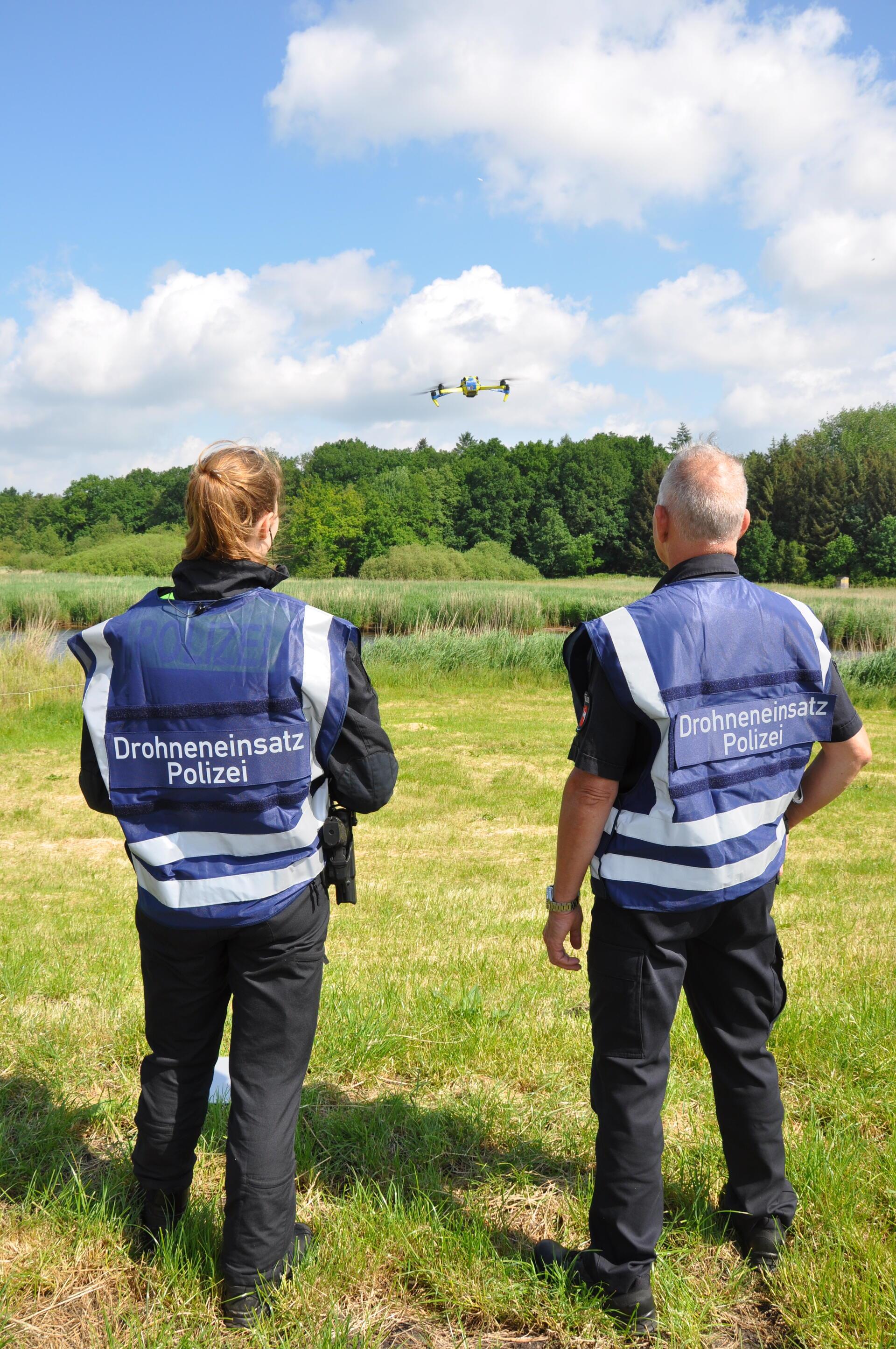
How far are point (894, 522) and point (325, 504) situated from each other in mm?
41027

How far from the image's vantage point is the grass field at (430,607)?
72.5 feet

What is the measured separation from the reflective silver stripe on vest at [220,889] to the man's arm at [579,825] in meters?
0.64

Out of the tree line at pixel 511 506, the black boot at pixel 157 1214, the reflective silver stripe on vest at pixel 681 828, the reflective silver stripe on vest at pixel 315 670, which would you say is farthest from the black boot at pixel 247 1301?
the tree line at pixel 511 506

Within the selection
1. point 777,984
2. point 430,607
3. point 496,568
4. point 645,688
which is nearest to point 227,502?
point 645,688

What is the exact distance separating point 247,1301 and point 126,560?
53.2 metres

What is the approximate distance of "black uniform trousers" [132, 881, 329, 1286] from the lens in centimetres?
206

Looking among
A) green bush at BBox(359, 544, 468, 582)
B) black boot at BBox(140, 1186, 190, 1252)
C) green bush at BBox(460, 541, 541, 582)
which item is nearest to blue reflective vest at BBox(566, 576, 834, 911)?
black boot at BBox(140, 1186, 190, 1252)

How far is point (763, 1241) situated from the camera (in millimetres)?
2217

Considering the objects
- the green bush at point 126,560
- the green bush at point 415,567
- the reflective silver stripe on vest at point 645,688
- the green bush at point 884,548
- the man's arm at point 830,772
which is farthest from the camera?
the green bush at point 884,548

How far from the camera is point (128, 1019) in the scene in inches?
135

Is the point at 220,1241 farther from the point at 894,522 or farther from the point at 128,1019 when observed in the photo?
the point at 894,522

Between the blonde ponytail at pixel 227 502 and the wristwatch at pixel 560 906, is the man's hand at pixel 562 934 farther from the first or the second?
the blonde ponytail at pixel 227 502

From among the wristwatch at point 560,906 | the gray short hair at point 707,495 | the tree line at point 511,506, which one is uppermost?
the tree line at point 511,506

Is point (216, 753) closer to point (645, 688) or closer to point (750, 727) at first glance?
point (645, 688)
